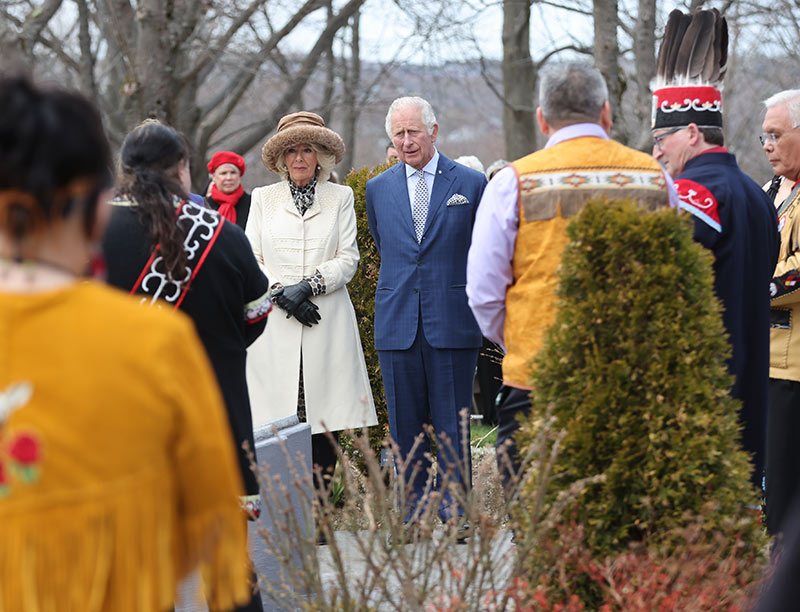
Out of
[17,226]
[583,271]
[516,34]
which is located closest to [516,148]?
[516,34]

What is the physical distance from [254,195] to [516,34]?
12612 mm

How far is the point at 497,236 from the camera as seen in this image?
3807 millimetres

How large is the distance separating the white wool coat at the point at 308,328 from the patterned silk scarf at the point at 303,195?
1.1 inches

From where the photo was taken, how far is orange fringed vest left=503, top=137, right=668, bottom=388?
Answer: 3746 millimetres

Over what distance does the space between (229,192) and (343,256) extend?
7.17 ft

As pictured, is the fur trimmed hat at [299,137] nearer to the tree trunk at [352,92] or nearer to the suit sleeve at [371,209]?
the suit sleeve at [371,209]

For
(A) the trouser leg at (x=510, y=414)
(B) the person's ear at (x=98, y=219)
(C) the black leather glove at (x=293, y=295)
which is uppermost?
(B) the person's ear at (x=98, y=219)

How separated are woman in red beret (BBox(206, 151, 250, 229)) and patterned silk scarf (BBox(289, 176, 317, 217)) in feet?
5.57

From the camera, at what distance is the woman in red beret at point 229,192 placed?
306 inches

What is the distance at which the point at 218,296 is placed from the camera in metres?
3.58

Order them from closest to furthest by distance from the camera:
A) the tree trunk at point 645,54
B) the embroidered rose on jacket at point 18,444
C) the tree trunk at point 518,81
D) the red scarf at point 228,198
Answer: the embroidered rose on jacket at point 18,444
the red scarf at point 228,198
the tree trunk at point 645,54
the tree trunk at point 518,81

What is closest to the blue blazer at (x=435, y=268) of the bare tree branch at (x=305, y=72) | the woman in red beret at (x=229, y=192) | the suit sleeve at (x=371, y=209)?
the suit sleeve at (x=371, y=209)

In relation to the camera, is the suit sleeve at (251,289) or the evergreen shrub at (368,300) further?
the evergreen shrub at (368,300)

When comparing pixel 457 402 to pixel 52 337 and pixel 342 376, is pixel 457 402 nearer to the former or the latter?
pixel 342 376
